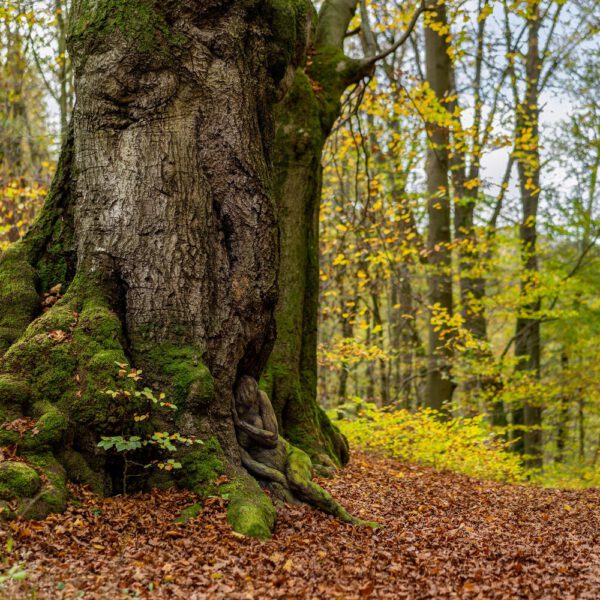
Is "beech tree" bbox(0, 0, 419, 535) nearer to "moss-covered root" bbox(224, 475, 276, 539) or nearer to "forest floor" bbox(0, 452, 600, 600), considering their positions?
"moss-covered root" bbox(224, 475, 276, 539)

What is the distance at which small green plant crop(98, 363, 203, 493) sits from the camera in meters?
4.62

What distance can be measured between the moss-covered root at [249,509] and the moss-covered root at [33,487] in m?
1.23

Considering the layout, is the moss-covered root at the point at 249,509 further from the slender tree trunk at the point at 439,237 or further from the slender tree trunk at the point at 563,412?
the slender tree trunk at the point at 563,412

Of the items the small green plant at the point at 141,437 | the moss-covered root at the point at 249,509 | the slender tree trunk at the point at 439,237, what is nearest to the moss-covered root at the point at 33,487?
the small green plant at the point at 141,437

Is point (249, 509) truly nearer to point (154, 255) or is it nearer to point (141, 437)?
point (141, 437)

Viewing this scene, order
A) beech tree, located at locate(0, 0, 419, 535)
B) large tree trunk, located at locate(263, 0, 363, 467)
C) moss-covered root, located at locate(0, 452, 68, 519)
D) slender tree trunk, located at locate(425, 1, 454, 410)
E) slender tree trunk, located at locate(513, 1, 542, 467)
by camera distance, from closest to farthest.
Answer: moss-covered root, located at locate(0, 452, 68, 519)
beech tree, located at locate(0, 0, 419, 535)
large tree trunk, located at locate(263, 0, 363, 467)
slender tree trunk, located at locate(425, 1, 454, 410)
slender tree trunk, located at locate(513, 1, 542, 467)

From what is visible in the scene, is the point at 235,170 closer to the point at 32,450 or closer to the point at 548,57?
the point at 32,450

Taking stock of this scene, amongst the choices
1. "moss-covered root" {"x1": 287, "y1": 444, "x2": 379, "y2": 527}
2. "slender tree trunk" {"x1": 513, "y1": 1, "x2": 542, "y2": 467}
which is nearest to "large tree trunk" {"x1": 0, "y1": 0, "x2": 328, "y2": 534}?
"moss-covered root" {"x1": 287, "y1": 444, "x2": 379, "y2": 527}

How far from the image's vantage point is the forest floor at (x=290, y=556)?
3.72m

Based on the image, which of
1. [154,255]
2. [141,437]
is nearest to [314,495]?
[141,437]

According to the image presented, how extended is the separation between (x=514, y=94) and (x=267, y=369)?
43.1 ft

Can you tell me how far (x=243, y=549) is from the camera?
14.5 ft

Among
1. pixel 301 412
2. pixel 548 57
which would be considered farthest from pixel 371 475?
pixel 548 57

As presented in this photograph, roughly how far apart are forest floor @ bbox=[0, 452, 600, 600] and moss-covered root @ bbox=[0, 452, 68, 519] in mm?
102
